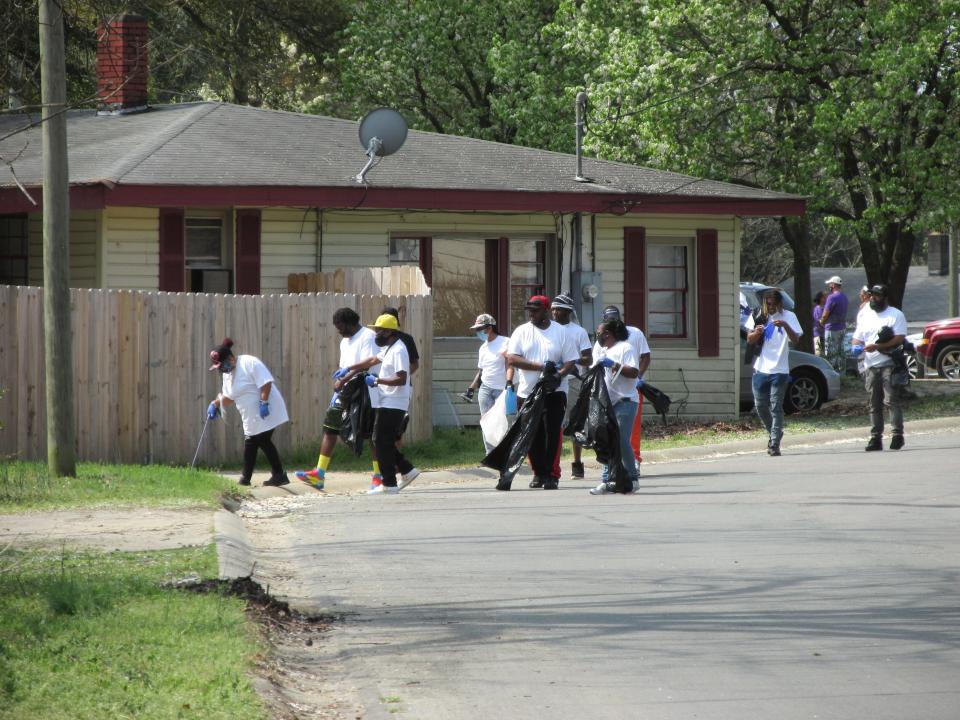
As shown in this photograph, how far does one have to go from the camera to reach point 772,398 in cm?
1631

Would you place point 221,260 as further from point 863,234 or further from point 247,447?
point 863,234

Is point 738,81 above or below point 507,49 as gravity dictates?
below

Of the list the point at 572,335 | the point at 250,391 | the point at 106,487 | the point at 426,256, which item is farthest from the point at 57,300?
the point at 426,256

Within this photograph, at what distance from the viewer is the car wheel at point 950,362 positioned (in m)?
28.1

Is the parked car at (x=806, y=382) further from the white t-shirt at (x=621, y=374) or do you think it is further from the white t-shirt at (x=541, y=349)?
the white t-shirt at (x=621, y=374)

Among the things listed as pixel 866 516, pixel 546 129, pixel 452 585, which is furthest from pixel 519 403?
pixel 546 129

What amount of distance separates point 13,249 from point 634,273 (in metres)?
9.21

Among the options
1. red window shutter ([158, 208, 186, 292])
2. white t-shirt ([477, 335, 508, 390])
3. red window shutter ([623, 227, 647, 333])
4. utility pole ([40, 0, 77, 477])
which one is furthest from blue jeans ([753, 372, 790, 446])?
red window shutter ([158, 208, 186, 292])

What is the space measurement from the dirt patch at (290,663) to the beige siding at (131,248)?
11424 millimetres

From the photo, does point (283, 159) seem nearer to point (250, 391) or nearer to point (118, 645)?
point (250, 391)

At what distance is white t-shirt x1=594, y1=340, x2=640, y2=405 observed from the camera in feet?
42.8

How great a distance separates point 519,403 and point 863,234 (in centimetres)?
1150

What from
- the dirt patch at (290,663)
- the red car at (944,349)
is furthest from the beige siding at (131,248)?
the red car at (944,349)

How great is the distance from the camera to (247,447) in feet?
46.8
